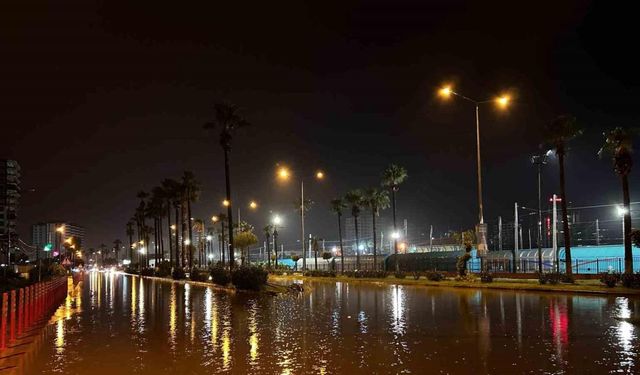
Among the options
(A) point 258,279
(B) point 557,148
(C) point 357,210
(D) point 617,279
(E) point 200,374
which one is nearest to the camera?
(E) point 200,374

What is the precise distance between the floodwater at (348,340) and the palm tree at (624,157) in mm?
13539

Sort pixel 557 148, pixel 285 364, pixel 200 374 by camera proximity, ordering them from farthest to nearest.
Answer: pixel 557 148 → pixel 285 364 → pixel 200 374

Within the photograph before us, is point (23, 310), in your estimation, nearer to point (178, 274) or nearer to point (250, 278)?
point (250, 278)

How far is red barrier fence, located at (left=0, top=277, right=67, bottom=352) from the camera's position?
14523 mm

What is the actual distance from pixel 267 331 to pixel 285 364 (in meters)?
5.70

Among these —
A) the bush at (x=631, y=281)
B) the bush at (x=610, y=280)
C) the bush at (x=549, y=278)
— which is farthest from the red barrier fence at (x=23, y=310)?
the bush at (x=631, y=281)

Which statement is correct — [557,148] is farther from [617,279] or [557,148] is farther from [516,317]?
[516,317]

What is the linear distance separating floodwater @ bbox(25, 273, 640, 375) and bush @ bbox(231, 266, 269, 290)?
41.9 feet

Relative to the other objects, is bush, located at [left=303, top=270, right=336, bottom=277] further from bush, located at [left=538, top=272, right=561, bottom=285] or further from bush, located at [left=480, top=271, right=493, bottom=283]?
bush, located at [left=538, top=272, right=561, bottom=285]

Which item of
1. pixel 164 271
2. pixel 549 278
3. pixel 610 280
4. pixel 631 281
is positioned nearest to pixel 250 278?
pixel 549 278

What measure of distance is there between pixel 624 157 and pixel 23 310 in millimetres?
34654

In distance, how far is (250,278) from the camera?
39.2m

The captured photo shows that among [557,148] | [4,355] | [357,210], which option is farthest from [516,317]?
[357,210]

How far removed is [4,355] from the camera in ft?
44.1
